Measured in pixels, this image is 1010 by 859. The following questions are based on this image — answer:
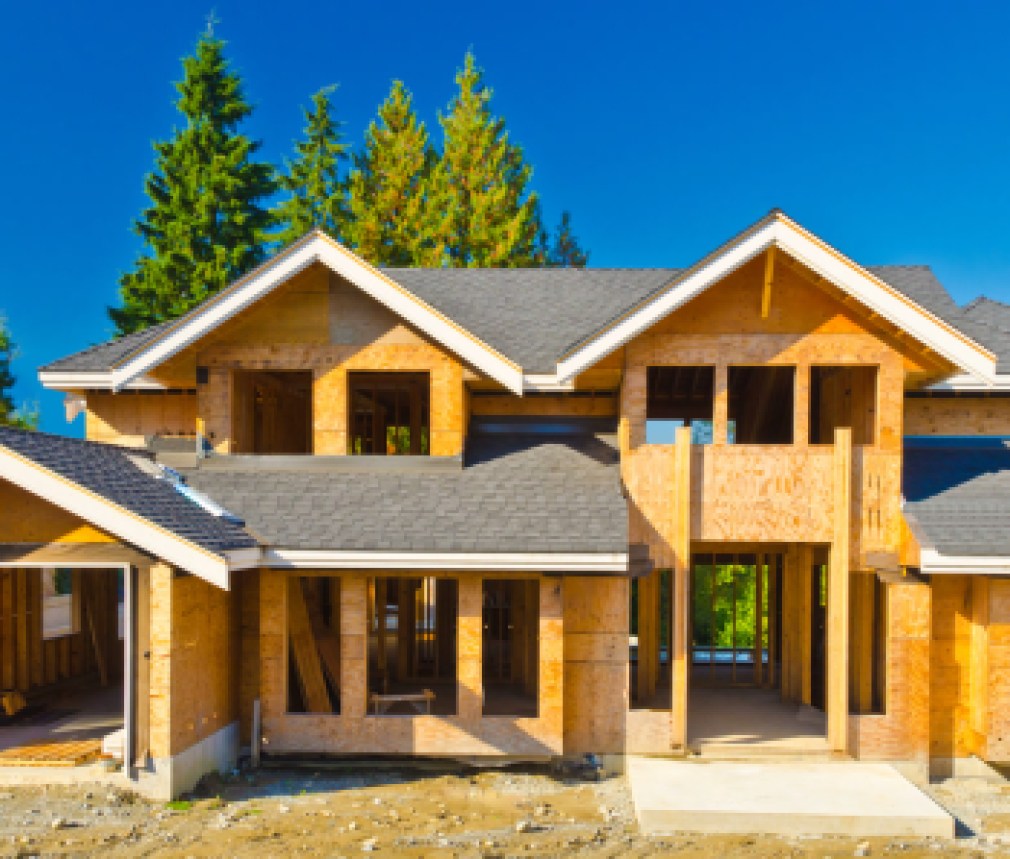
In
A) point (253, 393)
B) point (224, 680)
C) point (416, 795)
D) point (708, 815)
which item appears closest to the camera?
point (708, 815)

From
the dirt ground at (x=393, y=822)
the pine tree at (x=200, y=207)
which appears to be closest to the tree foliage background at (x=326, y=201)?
the pine tree at (x=200, y=207)

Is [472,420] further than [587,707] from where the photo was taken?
Yes

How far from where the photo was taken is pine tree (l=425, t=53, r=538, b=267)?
34281 mm

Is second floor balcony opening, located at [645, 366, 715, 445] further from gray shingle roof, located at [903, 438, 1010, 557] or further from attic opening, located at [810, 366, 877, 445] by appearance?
gray shingle roof, located at [903, 438, 1010, 557]

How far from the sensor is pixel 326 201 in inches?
1444

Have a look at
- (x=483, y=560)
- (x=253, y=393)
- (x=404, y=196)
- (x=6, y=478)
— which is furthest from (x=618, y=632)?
(x=404, y=196)

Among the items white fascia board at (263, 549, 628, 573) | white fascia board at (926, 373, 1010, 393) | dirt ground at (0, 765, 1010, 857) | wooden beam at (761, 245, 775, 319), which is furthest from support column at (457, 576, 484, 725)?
white fascia board at (926, 373, 1010, 393)

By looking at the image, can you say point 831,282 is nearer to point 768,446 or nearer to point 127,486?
point 768,446

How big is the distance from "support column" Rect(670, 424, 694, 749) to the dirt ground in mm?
1145

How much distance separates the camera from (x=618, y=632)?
1055 centimetres

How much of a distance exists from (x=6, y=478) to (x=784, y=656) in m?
11.8

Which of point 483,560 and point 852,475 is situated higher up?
point 852,475

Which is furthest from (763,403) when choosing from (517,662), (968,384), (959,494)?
(517,662)

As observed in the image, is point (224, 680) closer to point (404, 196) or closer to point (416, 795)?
point (416, 795)
